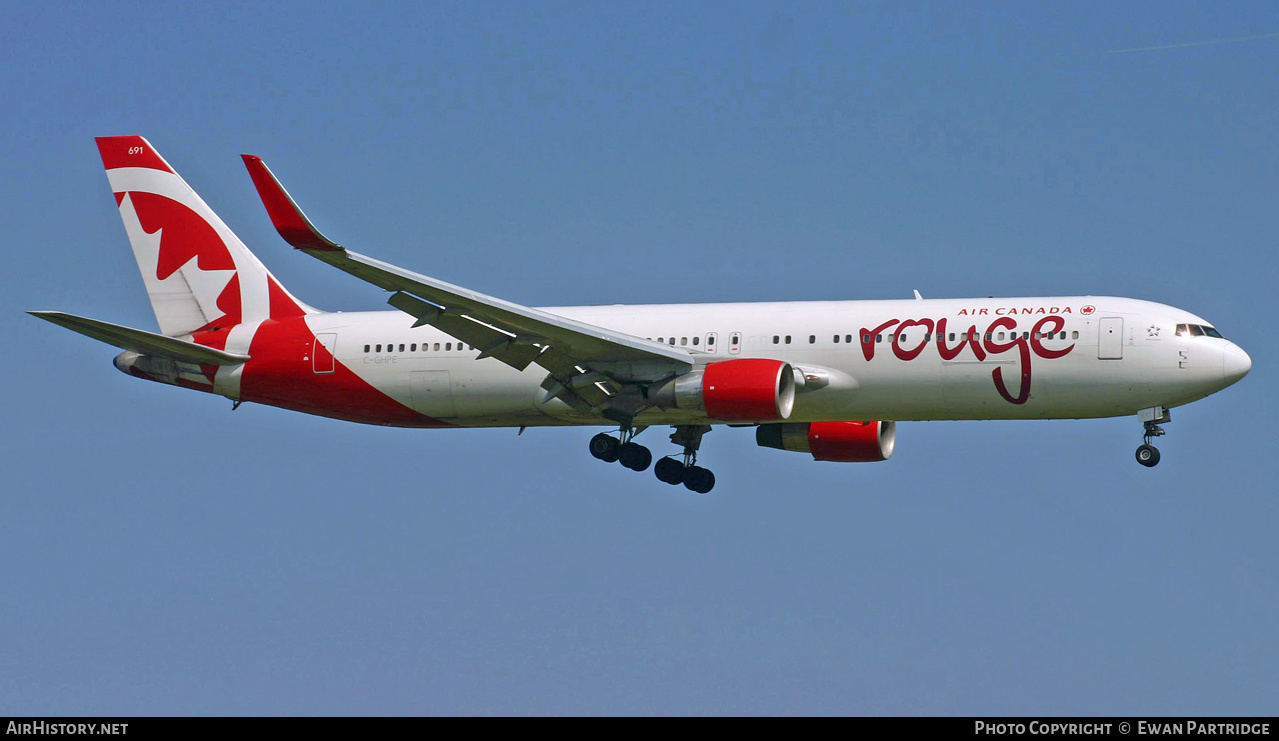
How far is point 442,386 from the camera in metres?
46.1

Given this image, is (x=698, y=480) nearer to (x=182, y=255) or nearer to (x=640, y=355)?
(x=640, y=355)

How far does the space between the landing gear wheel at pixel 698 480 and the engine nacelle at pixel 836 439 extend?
1.96 meters

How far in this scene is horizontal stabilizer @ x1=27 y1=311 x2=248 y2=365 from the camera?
143 ft

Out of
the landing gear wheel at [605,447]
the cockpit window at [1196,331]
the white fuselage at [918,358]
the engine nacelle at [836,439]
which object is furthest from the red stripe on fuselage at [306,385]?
the cockpit window at [1196,331]

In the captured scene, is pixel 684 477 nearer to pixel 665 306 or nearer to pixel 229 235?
pixel 665 306

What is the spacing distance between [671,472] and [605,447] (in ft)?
10.5

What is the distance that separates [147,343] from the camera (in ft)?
151

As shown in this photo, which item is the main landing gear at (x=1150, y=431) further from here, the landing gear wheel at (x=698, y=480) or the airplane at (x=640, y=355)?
the landing gear wheel at (x=698, y=480)

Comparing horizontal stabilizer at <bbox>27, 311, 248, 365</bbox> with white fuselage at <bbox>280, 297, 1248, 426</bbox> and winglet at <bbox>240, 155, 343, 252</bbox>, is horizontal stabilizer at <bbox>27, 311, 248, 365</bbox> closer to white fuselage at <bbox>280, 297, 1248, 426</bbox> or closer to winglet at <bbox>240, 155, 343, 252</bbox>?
white fuselage at <bbox>280, 297, 1248, 426</bbox>

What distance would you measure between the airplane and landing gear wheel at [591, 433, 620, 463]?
0.20ft

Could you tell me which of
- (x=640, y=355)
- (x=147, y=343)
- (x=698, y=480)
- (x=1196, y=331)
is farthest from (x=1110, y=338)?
(x=147, y=343)

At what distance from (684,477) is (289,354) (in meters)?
11.7

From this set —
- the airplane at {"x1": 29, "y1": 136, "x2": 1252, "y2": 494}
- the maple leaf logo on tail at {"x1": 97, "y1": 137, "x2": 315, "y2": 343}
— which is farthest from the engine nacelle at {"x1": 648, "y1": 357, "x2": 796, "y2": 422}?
the maple leaf logo on tail at {"x1": 97, "y1": 137, "x2": 315, "y2": 343}
